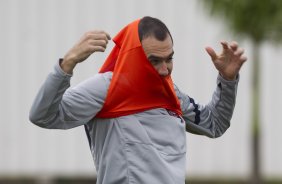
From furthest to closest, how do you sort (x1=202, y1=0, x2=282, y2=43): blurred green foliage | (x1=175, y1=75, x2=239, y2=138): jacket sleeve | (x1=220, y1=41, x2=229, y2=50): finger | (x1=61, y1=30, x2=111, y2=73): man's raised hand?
1. (x1=202, y1=0, x2=282, y2=43): blurred green foliage
2. (x1=175, y1=75, x2=239, y2=138): jacket sleeve
3. (x1=220, y1=41, x2=229, y2=50): finger
4. (x1=61, y1=30, x2=111, y2=73): man's raised hand

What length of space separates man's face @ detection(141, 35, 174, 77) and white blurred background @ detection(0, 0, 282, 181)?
236 inches

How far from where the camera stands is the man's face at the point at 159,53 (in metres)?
3.77

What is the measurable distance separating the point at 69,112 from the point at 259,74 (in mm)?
6208

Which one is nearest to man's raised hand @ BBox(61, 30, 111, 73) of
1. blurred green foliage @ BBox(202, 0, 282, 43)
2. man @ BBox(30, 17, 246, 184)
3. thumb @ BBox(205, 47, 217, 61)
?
man @ BBox(30, 17, 246, 184)

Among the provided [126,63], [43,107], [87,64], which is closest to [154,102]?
[126,63]

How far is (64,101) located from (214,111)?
0.82 metres

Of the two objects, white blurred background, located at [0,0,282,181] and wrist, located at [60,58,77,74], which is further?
white blurred background, located at [0,0,282,181]

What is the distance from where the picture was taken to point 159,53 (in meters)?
3.76

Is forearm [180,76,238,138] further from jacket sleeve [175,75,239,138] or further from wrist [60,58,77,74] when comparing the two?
wrist [60,58,77,74]

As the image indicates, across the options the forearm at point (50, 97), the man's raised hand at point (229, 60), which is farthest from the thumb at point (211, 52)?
the forearm at point (50, 97)

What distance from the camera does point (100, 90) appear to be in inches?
148

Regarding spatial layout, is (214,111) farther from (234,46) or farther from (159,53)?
(159,53)

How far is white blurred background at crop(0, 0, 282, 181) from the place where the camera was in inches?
390

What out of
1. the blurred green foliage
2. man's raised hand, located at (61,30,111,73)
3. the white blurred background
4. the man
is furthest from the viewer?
the white blurred background
